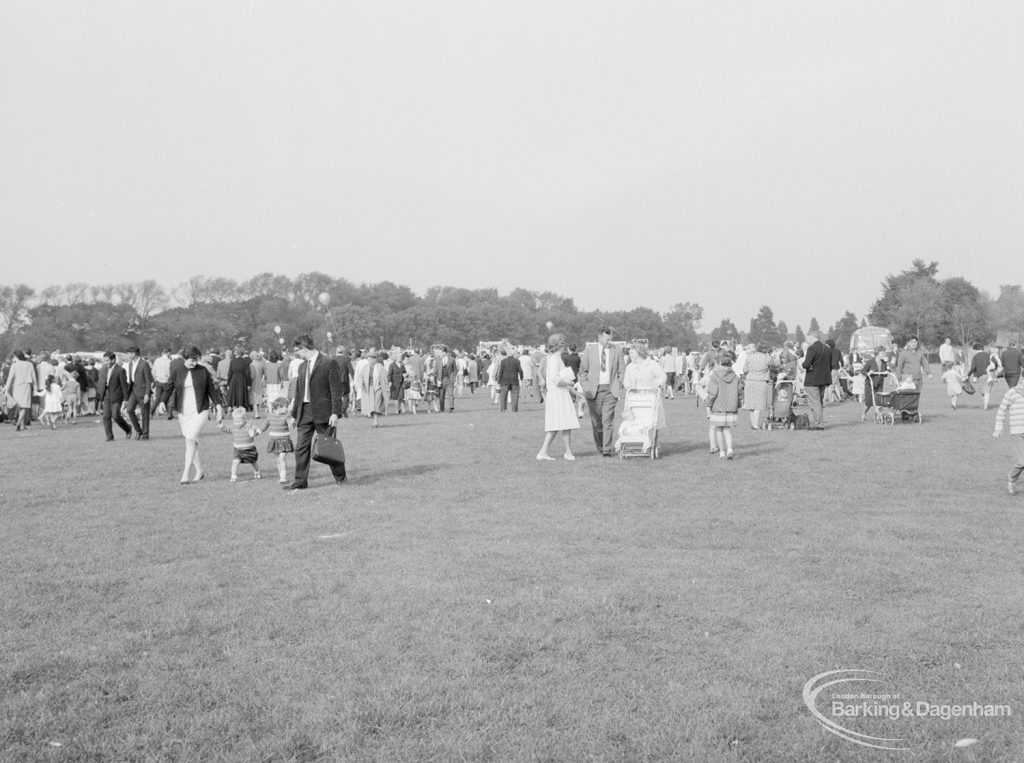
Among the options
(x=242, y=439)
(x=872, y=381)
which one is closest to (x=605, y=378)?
(x=242, y=439)

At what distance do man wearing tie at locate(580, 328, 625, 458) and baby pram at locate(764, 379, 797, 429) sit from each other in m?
5.70

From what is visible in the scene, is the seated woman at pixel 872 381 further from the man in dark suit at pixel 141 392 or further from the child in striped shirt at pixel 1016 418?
the man in dark suit at pixel 141 392

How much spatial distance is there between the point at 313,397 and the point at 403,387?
1369 centimetres

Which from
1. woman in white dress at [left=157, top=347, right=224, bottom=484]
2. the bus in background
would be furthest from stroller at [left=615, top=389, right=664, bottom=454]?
the bus in background

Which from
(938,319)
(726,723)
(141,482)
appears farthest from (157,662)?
(938,319)

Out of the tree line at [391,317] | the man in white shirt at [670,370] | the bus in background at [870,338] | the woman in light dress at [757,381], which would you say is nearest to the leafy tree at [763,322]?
the tree line at [391,317]

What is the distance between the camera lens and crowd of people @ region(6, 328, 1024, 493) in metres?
10.8

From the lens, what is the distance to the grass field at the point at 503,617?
3.88 meters

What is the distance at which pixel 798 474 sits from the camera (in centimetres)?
1128

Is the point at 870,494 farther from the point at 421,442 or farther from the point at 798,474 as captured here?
the point at 421,442

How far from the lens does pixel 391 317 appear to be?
352ft

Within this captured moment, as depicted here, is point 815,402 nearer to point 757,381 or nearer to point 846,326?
point 757,381

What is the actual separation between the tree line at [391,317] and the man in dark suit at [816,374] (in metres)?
50.2

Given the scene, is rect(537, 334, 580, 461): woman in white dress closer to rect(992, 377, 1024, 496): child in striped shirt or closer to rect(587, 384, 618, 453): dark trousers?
rect(587, 384, 618, 453): dark trousers
